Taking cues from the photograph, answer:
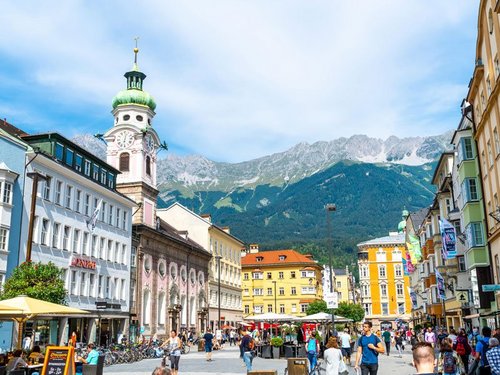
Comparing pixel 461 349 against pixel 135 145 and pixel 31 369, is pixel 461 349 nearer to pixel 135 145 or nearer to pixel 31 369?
pixel 31 369

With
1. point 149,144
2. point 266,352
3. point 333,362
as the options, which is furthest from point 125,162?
point 333,362

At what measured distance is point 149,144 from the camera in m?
65.8

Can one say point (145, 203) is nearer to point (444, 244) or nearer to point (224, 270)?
point (224, 270)

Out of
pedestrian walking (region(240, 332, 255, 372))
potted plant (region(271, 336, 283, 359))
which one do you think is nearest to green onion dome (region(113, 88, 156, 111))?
potted plant (region(271, 336, 283, 359))

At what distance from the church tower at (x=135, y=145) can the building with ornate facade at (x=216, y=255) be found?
12299 mm

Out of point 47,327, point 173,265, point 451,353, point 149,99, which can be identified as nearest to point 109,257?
point 47,327

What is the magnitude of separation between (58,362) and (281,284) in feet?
313

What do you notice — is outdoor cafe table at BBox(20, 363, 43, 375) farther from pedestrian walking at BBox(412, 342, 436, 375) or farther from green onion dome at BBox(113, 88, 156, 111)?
green onion dome at BBox(113, 88, 156, 111)

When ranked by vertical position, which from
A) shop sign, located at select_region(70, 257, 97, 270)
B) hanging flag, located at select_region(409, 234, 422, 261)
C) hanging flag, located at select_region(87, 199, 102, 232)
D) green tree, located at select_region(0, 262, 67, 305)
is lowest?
green tree, located at select_region(0, 262, 67, 305)

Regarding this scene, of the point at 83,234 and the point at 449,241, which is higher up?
the point at 83,234

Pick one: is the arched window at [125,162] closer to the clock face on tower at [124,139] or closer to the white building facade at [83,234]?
the clock face on tower at [124,139]

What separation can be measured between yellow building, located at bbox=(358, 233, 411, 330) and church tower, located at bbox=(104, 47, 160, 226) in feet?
229

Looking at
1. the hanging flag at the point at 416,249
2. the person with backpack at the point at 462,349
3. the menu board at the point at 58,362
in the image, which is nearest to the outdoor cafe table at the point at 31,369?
the menu board at the point at 58,362

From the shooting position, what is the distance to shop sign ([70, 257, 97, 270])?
4216cm
